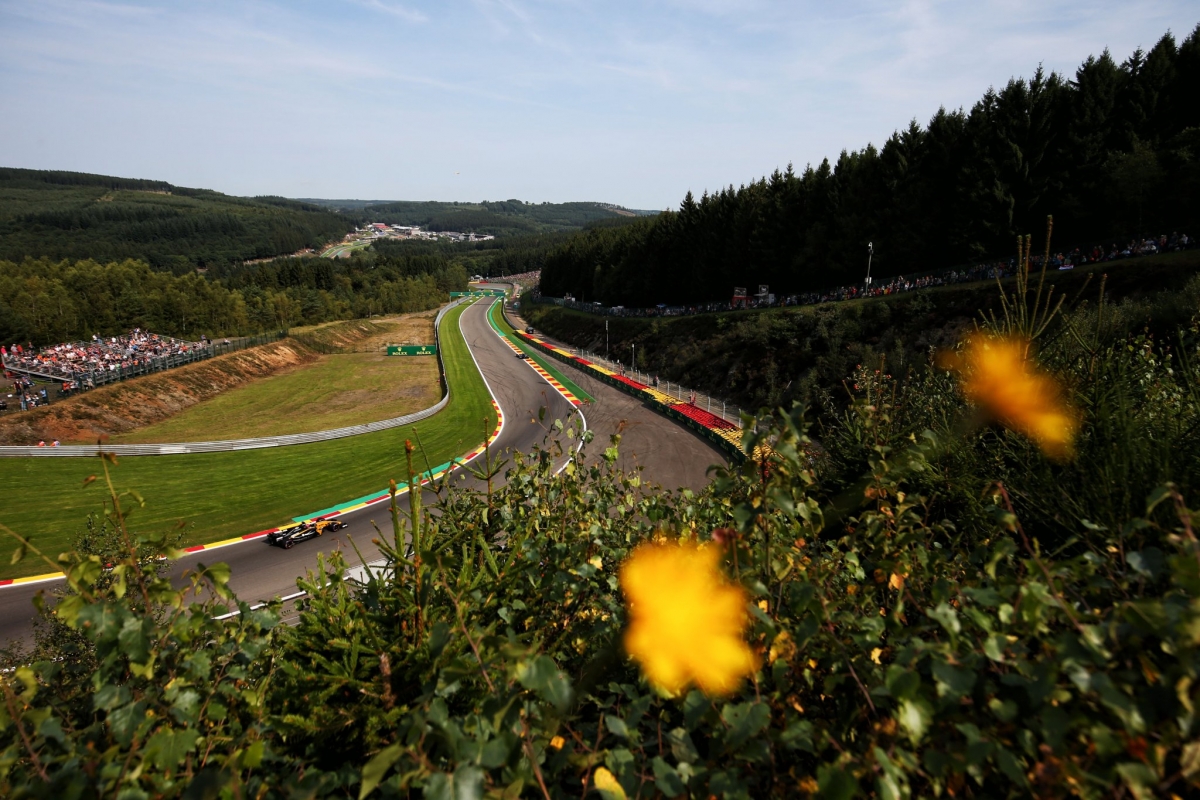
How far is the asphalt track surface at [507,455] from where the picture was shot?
19.8 m

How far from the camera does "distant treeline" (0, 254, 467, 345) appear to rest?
81.1 m

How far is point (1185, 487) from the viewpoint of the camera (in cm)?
403

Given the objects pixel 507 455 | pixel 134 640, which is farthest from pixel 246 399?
pixel 134 640

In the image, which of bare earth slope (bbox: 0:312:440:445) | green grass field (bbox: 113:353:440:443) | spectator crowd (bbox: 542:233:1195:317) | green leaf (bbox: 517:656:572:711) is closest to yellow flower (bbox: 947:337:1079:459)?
green leaf (bbox: 517:656:572:711)

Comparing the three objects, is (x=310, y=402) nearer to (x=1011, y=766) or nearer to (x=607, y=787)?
(x=607, y=787)

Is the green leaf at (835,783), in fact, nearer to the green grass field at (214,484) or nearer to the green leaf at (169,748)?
the green leaf at (169,748)

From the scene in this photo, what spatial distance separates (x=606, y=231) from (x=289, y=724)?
118957 millimetres

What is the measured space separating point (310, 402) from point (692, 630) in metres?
60.9

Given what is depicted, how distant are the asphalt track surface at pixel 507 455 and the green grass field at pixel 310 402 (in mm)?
8895

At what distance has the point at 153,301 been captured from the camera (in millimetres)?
90375

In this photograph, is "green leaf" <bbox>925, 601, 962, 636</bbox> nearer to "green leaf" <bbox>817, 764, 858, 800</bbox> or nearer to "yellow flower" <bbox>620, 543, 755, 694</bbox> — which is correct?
"green leaf" <bbox>817, 764, 858, 800</bbox>

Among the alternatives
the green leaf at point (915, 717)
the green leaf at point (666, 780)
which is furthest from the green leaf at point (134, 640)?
the green leaf at point (915, 717)

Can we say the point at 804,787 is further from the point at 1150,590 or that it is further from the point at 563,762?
the point at 1150,590

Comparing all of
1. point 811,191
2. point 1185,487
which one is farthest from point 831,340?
point 1185,487
